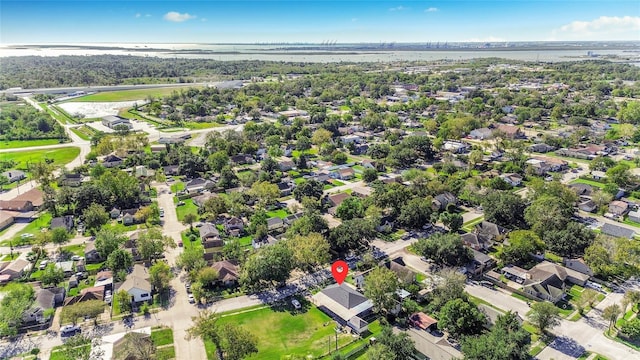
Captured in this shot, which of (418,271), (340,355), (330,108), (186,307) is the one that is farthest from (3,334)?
(330,108)

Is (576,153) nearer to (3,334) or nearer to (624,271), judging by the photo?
(624,271)

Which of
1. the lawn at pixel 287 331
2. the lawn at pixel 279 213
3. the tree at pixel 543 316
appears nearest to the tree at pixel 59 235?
the lawn at pixel 279 213

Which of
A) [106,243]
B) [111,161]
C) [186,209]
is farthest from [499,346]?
[111,161]

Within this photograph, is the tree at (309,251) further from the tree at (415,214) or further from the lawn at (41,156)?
the lawn at (41,156)

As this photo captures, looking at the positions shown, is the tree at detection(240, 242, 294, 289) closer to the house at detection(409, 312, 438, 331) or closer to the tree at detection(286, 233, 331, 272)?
the tree at detection(286, 233, 331, 272)

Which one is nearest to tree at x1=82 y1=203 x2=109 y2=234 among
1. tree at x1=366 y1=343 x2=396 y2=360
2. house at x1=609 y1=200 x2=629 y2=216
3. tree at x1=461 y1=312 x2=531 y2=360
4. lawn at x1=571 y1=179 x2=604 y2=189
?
tree at x1=366 y1=343 x2=396 y2=360
